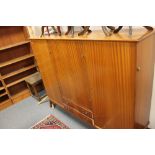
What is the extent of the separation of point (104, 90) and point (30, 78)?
189cm

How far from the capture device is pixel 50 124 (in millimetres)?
→ 2387

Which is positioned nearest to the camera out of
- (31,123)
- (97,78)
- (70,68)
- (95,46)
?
(95,46)

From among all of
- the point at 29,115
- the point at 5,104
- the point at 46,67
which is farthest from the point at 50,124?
the point at 5,104

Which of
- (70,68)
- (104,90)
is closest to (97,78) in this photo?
(104,90)

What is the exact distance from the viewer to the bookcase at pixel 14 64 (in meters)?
2.88

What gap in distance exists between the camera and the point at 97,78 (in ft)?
5.05

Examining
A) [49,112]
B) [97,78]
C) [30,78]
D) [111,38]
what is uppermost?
[111,38]

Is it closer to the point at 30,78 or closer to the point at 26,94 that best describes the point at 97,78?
the point at 30,78

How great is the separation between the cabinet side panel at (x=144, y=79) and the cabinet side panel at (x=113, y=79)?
0.22ft

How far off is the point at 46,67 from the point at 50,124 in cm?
85

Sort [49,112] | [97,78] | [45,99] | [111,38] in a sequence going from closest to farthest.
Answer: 1. [111,38]
2. [97,78]
3. [49,112]
4. [45,99]

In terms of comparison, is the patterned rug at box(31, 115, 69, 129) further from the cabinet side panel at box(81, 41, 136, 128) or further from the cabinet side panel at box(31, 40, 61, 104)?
the cabinet side panel at box(81, 41, 136, 128)

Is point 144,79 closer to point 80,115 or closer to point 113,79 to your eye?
point 113,79

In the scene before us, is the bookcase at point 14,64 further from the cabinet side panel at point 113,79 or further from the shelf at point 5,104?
the cabinet side panel at point 113,79
